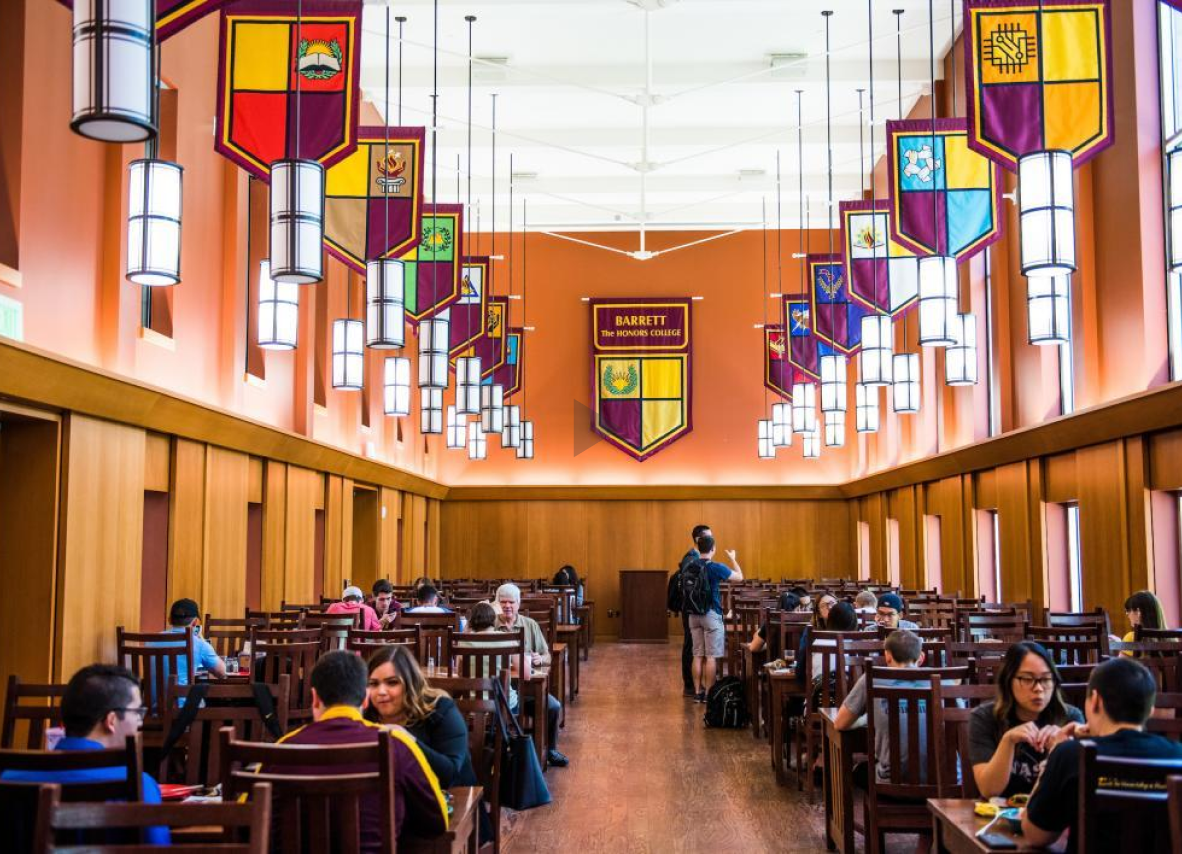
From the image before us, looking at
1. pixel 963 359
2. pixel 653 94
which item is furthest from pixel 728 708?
pixel 653 94

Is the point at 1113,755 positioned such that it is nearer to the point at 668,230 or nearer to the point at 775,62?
the point at 775,62

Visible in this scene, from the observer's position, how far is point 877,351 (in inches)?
466

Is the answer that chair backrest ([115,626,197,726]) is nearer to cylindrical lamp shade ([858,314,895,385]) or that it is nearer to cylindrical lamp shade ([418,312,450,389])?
cylindrical lamp shade ([418,312,450,389])

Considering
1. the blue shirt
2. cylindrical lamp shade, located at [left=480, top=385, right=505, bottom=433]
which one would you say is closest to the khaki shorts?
cylindrical lamp shade, located at [left=480, top=385, right=505, bottom=433]

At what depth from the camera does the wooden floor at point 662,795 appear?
659cm

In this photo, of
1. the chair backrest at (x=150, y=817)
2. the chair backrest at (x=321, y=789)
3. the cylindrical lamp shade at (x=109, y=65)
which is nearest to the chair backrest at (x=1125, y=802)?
the chair backrest at (x=321, y=789)

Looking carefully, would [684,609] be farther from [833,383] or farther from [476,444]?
[476,444]

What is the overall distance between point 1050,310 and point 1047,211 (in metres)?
1.99

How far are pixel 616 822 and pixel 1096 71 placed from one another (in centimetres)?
558

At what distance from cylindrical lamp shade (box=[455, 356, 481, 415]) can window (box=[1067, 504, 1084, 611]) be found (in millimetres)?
6852

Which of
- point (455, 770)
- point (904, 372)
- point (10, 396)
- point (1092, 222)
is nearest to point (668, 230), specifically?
point (904, 372)

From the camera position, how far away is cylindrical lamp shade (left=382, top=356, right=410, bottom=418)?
13.8m

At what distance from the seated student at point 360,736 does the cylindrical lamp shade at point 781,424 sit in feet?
53.1

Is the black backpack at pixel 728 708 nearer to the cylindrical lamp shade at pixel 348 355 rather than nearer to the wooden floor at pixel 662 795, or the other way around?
the wooden floor at pixel 662 795
